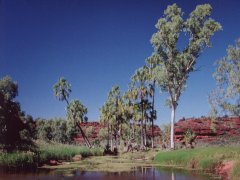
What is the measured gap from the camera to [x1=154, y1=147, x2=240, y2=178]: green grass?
21161 mm

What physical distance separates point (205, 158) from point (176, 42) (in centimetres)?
1901

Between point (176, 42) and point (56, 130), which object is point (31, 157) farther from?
point (56, 130)

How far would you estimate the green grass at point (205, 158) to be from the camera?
69.4 ft

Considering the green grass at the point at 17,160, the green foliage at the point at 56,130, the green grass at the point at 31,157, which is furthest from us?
the green foliage at the point at 56,130

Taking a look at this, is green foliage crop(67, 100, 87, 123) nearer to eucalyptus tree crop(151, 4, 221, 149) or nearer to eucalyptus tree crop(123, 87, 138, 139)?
eucalyptus tree crop(123, 87, 138, 139)

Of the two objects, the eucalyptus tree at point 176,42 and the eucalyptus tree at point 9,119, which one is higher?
the eucalyptus tree at point 176,42

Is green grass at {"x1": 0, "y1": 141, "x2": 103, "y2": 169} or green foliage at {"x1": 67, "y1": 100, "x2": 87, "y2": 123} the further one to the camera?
green foliage at {"x1": 67, "y1": 100, "x2": 87, "y2": 123}

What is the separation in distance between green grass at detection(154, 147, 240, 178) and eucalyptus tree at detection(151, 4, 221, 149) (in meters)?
11.6

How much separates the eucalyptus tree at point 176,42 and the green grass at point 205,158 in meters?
11.6

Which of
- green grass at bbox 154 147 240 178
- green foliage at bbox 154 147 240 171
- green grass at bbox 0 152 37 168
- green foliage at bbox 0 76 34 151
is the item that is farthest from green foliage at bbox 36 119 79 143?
green grass at bbox 0 152 37 168

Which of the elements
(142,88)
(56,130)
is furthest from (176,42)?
(56,130)

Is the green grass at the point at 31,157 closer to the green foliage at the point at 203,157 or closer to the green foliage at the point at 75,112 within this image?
the green foliage at the point at 203,157

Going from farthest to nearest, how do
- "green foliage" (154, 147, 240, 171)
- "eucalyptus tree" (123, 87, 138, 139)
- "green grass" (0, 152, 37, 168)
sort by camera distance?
"eucalyptus tree" (123, 87, 138, 139) < "green grass" (0, 152, 37, 168) < "green foliage" (154, 147, 240, 171)

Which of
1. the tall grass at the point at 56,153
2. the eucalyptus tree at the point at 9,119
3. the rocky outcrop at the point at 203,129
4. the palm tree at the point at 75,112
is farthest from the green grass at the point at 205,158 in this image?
the palm tree at the point at 75,112
